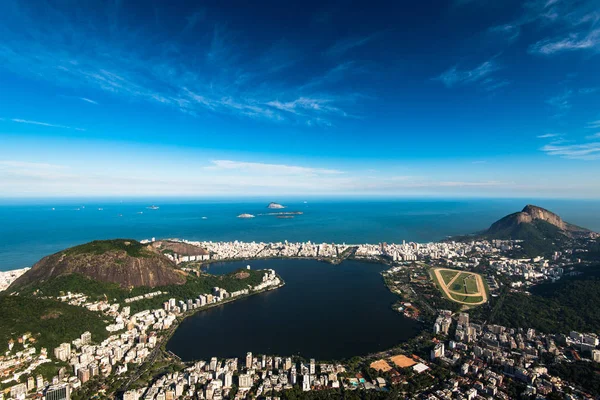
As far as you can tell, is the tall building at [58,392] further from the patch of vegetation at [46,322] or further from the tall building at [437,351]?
the tall building at [437,351]

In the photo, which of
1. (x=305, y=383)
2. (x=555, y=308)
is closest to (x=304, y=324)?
(x=305, y=383)

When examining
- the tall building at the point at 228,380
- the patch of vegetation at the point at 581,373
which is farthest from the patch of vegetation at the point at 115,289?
the patch of vegetation at the point at 581,373

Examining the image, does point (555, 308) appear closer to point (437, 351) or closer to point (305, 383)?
point (437, 351)

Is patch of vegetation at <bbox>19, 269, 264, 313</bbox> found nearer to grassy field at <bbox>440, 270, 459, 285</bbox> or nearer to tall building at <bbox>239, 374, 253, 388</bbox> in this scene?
tall building at <bbox>239, 374, 253, 388</bbox>

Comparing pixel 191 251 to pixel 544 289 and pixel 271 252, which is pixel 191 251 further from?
pixel 544 289

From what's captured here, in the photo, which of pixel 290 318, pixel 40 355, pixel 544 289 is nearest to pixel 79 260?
pixel 40 355
